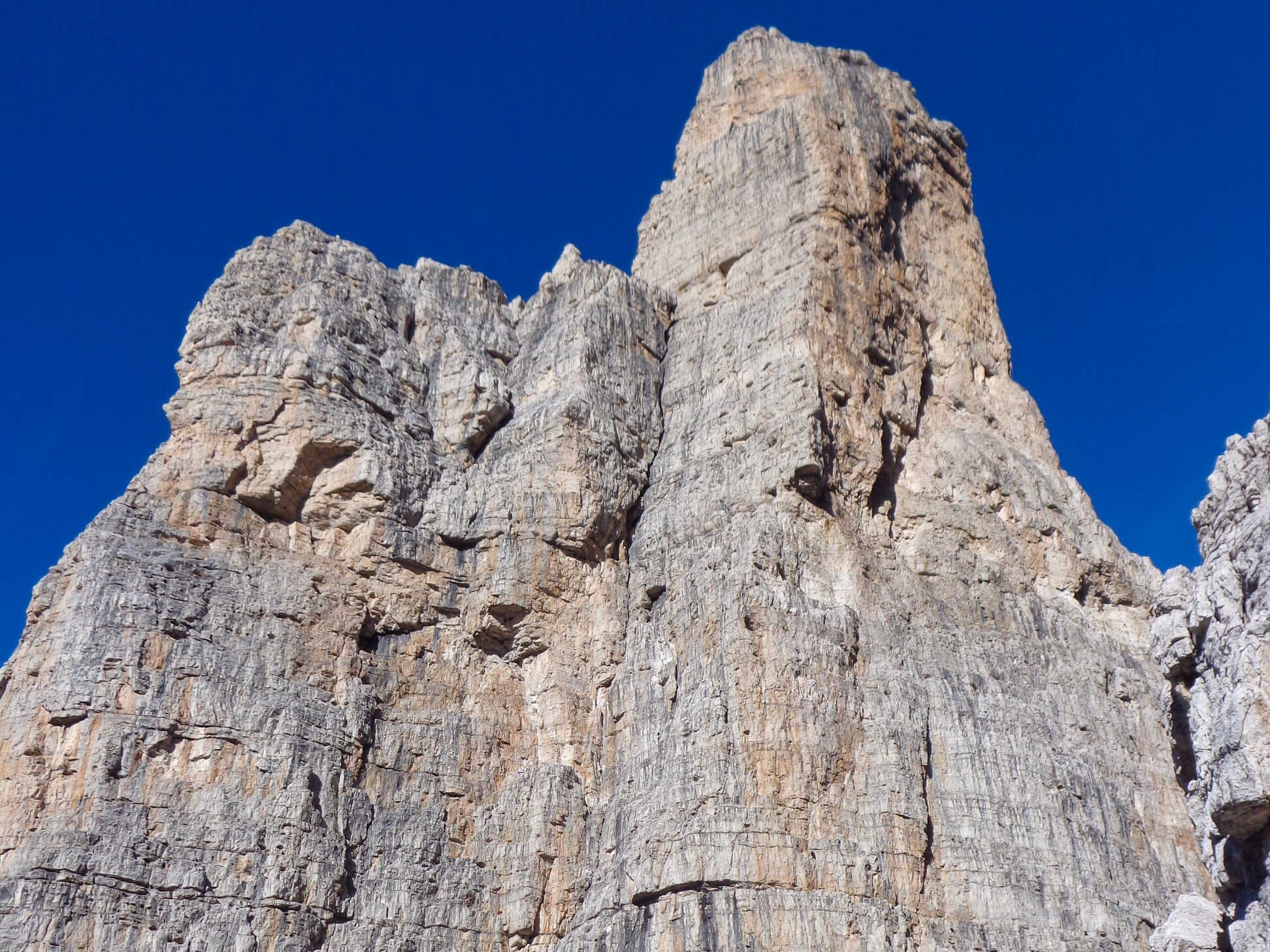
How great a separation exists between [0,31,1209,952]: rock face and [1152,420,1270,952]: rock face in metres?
5.35

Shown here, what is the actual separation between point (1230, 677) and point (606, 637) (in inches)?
710

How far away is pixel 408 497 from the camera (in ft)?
116

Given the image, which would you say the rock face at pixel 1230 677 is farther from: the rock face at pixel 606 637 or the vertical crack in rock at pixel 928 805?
the vertical crack in rock at pixel 928 805

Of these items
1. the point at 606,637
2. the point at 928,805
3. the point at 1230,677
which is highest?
the point at 606,637

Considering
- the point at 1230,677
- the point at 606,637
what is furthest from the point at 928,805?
the point at 1230,677

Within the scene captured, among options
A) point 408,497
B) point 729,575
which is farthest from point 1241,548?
point 408,497

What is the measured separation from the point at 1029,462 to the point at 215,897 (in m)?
24.5

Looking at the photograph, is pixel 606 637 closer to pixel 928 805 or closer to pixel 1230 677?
pixel 928 805

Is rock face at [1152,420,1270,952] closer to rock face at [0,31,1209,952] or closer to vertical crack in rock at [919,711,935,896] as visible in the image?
rock face at [0,31,1209,952]

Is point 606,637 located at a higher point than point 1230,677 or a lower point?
higher

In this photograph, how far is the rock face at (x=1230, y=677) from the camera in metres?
17.2

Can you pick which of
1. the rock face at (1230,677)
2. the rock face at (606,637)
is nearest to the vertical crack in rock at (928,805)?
the rock face at (606,637)

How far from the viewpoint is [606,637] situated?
33.9m

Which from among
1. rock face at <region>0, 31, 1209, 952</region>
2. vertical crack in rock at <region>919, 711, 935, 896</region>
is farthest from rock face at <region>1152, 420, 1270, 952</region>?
vertical crack in rock at <region>919, 711, 935, 896</region>
